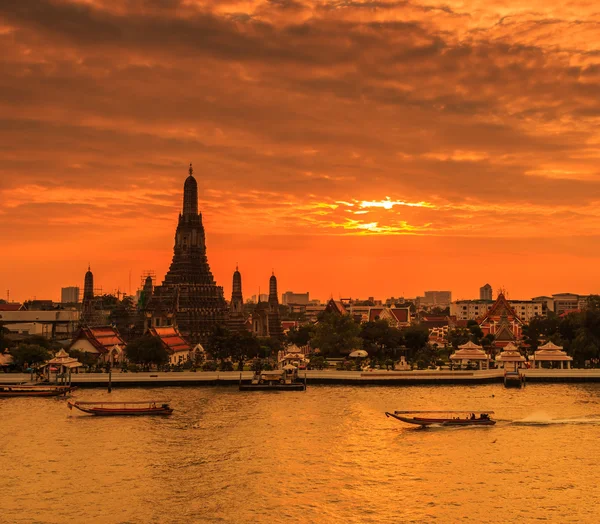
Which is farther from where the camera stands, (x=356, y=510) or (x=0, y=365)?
(x=0, y=365)

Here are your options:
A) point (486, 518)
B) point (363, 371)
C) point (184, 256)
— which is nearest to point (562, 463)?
point (486, 518)

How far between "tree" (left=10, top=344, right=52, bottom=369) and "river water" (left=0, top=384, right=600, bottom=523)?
1033 inches

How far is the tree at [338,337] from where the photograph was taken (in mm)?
116312

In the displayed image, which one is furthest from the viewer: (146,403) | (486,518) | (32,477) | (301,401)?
(301,401)

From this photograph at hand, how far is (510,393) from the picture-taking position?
8412 cm

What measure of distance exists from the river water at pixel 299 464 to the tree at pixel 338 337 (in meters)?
39.8

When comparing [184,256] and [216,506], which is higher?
[184,256]

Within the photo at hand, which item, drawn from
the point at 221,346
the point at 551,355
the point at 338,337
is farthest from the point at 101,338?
the point at 551,355

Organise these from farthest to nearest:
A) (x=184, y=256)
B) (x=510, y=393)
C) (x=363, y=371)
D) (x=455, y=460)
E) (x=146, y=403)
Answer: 1. (x=184, y=256)
2. (x=363, y=371)
3. (x=510, y=393)
4. (x=146, y=403)
5. (x=455, y=460)

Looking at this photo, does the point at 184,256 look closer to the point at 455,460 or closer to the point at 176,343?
the point at 176,343

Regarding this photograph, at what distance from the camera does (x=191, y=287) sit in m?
153

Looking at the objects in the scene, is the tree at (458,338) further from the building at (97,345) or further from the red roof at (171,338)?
the building at (97,345)

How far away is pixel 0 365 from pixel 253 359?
3574 centimetres

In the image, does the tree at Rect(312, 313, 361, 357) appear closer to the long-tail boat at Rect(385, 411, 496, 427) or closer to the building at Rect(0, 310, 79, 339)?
the long-tail boat at Rect(385, 411, 496, 427)
